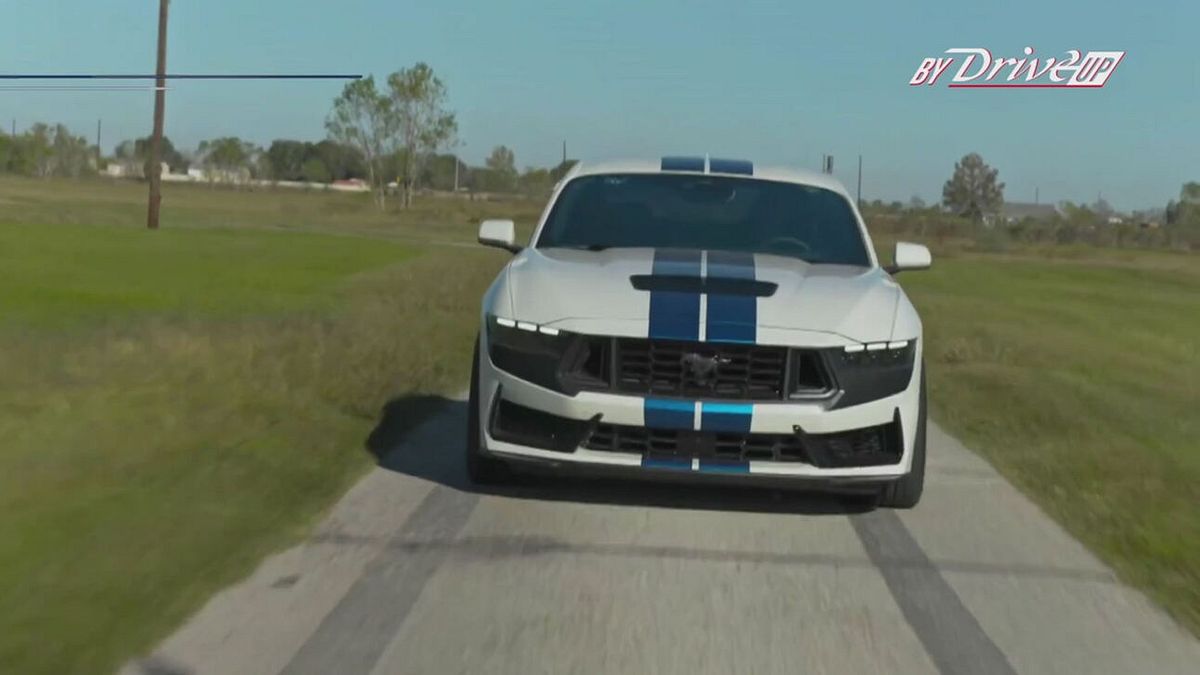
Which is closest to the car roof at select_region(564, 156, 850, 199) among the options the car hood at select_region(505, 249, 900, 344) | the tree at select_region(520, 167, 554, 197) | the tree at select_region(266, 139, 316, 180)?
the car hood at select_region(505, 249, 900, 344)

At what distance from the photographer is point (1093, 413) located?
1188 centimetres

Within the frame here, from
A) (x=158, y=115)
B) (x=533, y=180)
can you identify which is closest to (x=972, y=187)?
(x=533, y=180)

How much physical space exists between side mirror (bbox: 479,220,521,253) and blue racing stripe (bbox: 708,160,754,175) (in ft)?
3.70

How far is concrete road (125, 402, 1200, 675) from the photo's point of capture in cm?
503

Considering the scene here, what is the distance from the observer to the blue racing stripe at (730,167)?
8.83 meters

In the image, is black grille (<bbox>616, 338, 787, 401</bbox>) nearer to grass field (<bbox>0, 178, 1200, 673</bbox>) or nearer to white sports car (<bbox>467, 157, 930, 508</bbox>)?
white sports car (<bbox>467, 157, 930, 508</bbox>)

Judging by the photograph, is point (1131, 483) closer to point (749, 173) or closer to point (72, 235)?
point (749, 173)

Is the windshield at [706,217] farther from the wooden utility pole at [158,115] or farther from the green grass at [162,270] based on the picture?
the wooden utility pole at [158,115]

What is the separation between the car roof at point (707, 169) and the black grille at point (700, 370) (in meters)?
2.08

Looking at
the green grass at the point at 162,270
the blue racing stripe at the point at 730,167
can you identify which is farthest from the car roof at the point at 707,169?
the green grass at the point at 162,270

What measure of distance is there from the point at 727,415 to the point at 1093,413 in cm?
589

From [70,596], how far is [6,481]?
93.1 inches

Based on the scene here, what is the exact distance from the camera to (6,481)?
7.63 m

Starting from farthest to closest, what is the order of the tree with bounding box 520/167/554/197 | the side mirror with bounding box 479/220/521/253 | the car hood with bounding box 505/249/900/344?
1. the tree with bounding box 520/167/554/197
2. the side mirror with bounding box 479/220/521/253
3. the car hood with bounding box 505/249/900/344
